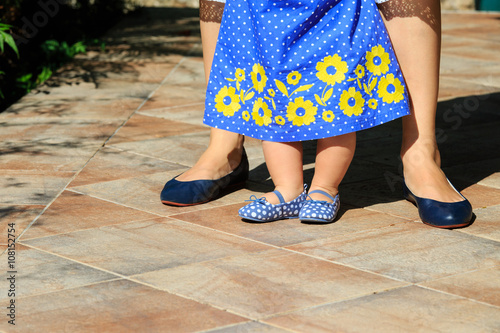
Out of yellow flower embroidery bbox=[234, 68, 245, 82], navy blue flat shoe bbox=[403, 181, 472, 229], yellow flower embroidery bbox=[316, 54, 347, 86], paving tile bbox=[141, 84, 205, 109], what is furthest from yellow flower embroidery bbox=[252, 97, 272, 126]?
paving tile bbox=[141, 84, 205, 109]

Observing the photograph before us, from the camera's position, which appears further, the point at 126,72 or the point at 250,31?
→ the point at 126,72

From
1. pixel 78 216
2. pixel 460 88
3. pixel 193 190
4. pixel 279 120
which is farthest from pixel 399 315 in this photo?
pixel 460 88

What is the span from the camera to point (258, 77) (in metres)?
2.73

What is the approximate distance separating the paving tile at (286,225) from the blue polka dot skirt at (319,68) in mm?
320

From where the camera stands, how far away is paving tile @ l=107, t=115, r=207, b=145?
3.91m

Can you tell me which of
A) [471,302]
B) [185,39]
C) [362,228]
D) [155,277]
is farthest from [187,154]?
[185,39]

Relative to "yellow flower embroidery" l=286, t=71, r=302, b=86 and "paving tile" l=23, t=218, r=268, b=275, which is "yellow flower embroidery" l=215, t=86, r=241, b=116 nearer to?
"yellow flower embroidery" l=286, t=71, r=302, b=86

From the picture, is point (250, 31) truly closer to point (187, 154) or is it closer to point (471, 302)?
point (187, 154)

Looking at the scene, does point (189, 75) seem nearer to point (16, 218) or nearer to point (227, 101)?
point (227, 101)

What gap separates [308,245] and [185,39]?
471 cm

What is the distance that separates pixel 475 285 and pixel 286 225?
30.0 inches

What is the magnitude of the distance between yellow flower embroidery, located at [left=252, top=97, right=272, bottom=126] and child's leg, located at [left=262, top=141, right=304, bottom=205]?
9cm

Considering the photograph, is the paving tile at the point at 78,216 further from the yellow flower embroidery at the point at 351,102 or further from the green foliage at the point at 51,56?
the green foliage at the point at 51,56

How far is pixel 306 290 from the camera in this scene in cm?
215
